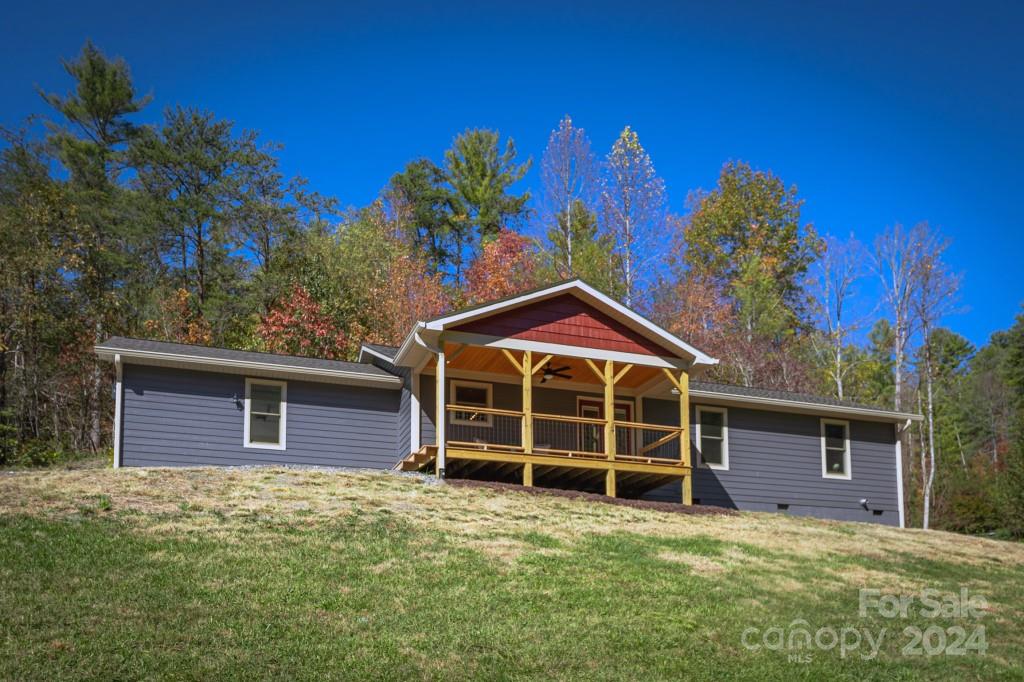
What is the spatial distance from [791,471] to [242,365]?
1306 centimetres

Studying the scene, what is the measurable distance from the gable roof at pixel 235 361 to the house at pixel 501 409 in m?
0.04

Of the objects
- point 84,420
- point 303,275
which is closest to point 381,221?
point 303,275

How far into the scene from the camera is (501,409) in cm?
2173

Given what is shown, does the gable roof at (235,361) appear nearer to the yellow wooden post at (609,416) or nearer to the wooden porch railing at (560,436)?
the wooden porch railing at (560,436)

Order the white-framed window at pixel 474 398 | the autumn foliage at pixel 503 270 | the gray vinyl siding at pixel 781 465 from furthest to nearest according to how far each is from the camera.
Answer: the autumn foliage at pixel 503 270 < the gray vinyl siding at pixel 781 465 < the white-framed window at pixel 474 398

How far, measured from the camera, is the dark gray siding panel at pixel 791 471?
23594mm

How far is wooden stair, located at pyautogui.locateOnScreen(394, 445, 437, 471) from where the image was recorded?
19938 millimetres

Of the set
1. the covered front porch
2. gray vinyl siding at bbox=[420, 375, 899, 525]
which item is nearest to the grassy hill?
the covered front porch

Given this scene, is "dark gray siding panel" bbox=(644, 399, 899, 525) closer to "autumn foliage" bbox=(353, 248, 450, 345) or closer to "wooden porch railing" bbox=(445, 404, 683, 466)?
"wooden porch railing" bbox=(445, 404, 683, 466)

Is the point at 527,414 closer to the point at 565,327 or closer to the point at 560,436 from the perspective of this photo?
the point at 565,327

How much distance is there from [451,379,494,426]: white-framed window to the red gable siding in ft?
7.50

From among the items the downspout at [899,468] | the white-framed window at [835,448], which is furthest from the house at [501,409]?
the downspout at [899,468]

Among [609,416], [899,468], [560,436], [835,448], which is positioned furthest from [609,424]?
[899,468]

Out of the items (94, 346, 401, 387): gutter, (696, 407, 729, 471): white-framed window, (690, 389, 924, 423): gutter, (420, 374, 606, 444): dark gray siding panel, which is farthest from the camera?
(696, 407, 729, 471): white-framed window
